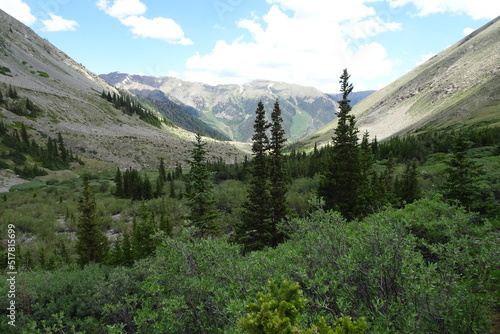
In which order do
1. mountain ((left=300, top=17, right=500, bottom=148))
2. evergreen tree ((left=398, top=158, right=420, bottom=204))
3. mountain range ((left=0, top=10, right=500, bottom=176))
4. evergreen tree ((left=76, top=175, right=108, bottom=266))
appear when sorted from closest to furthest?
evergreen tree ((left=76, top=175, right=108, bottom=266)) < evergreen tree ((left=398, top=158, right=420, bottom=204)) < mountain range ((left=0, top=10, right=500, bottom=176)) < mountain ((left=300, top=17, right=500, bottom=148))

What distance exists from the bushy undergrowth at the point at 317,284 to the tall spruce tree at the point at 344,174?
1185 centimetres

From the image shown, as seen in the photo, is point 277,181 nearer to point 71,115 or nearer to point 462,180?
point 462,180

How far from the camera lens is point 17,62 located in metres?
124

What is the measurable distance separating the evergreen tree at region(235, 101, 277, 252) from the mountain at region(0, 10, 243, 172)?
6623 cm

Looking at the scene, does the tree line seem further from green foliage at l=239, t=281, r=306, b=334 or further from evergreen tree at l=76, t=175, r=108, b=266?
green foliage at l=239, t=281, r=306, b=334

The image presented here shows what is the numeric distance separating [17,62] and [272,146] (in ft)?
517

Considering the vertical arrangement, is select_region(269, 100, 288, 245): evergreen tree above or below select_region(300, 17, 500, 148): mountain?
below

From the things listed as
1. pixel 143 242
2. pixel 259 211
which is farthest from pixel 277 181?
pixel 143 242

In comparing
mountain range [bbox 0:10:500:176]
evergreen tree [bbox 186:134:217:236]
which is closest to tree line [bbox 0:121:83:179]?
mountain range [bbox 0:10:500:176]

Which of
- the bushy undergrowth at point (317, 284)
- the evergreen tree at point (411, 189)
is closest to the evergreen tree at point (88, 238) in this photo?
the bushy undergrowth at point (317, 284)

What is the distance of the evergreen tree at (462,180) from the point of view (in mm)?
16547

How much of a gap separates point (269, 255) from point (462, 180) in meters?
14.5

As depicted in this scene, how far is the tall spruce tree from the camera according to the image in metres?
23.2

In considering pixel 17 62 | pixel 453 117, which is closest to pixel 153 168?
pixel 17 62
